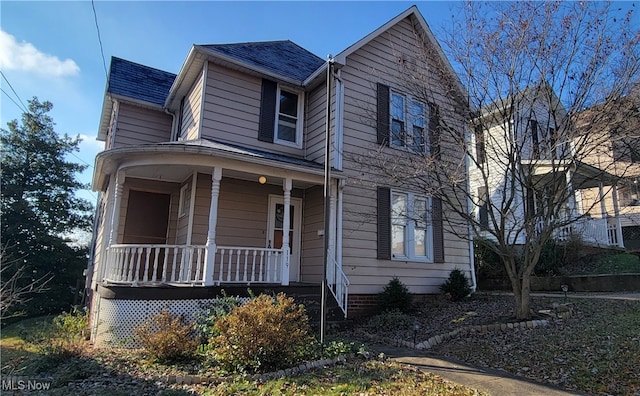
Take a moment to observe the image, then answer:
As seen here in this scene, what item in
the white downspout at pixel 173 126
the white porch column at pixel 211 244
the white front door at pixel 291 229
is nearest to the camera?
the white porch column at pixel 211 244

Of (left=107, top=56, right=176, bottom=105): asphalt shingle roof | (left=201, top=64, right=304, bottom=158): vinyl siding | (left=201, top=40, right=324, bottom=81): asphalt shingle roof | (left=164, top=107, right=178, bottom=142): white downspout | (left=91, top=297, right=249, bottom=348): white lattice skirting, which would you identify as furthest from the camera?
(left=164, top=107, right=178, bottom=142): white downspout

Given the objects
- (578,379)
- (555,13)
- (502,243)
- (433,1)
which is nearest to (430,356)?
(578,379)

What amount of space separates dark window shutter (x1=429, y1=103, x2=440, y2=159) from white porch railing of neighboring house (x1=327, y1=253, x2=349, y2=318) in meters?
3.33

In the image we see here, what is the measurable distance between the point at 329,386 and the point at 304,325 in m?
1.33

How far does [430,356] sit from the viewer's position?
627 centimetres

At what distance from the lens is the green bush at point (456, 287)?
10695mm

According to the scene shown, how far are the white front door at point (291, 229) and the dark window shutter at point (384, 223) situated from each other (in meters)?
2.08

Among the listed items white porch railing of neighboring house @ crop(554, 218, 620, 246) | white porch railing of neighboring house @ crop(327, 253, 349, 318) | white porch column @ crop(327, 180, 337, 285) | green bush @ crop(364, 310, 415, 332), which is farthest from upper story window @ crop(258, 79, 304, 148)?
white porch railing of neighboring house @ crop(554, 218, 620, 246)

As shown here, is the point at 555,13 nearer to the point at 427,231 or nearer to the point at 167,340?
the point at 427,231

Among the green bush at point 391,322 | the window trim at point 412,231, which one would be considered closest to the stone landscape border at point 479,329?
the green bush at point 391,322

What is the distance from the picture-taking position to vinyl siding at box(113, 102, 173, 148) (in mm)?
11804

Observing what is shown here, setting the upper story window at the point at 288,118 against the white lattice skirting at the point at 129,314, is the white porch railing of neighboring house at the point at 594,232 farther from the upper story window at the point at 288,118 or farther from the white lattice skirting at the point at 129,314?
the white lattice skirting at the point at 129,314

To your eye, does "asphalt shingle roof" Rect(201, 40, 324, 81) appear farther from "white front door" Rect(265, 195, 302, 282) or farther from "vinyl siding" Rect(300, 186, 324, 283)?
"white front door" Rect(265, 195, 302, 282)

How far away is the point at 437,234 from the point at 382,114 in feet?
12.2
